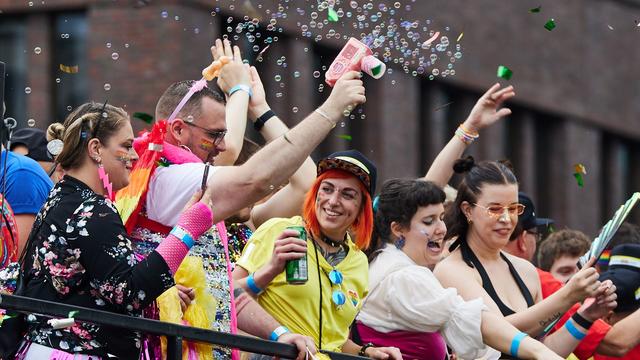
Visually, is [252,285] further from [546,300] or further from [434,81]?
[434,81]

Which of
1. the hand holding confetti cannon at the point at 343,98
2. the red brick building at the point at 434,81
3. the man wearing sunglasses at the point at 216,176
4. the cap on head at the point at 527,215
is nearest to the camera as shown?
the man wearing sunglasses at the point at 216,176

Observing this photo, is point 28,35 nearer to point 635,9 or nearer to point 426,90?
point 426,90

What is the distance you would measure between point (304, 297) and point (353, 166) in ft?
2.37

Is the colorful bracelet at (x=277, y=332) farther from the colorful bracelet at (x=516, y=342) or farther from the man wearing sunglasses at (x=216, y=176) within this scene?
the colorful bracelet at (x=516, y=342)

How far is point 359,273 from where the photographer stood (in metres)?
6.95

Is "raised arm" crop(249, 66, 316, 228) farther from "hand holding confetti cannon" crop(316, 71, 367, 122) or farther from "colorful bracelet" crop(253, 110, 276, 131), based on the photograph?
"hand holding confetti cannon" crop(316, 71, 367, 122)

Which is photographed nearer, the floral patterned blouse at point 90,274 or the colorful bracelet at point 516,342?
the floral patterned blouse at point 90,274

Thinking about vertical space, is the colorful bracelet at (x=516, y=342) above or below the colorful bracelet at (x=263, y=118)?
below

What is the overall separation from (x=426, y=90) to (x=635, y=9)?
618cm

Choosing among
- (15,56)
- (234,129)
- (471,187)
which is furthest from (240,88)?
(15,56)

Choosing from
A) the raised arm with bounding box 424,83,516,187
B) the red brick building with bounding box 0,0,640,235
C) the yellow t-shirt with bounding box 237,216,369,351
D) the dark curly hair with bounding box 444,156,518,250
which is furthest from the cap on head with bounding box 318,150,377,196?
the red brick building with bounding box 0,0,640,235

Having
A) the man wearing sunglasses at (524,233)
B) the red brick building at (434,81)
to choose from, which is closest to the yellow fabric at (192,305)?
the man wearing sunglasses at (524,233)

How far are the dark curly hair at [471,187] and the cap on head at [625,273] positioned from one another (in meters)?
0.74

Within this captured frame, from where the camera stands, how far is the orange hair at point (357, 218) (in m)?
6.96
